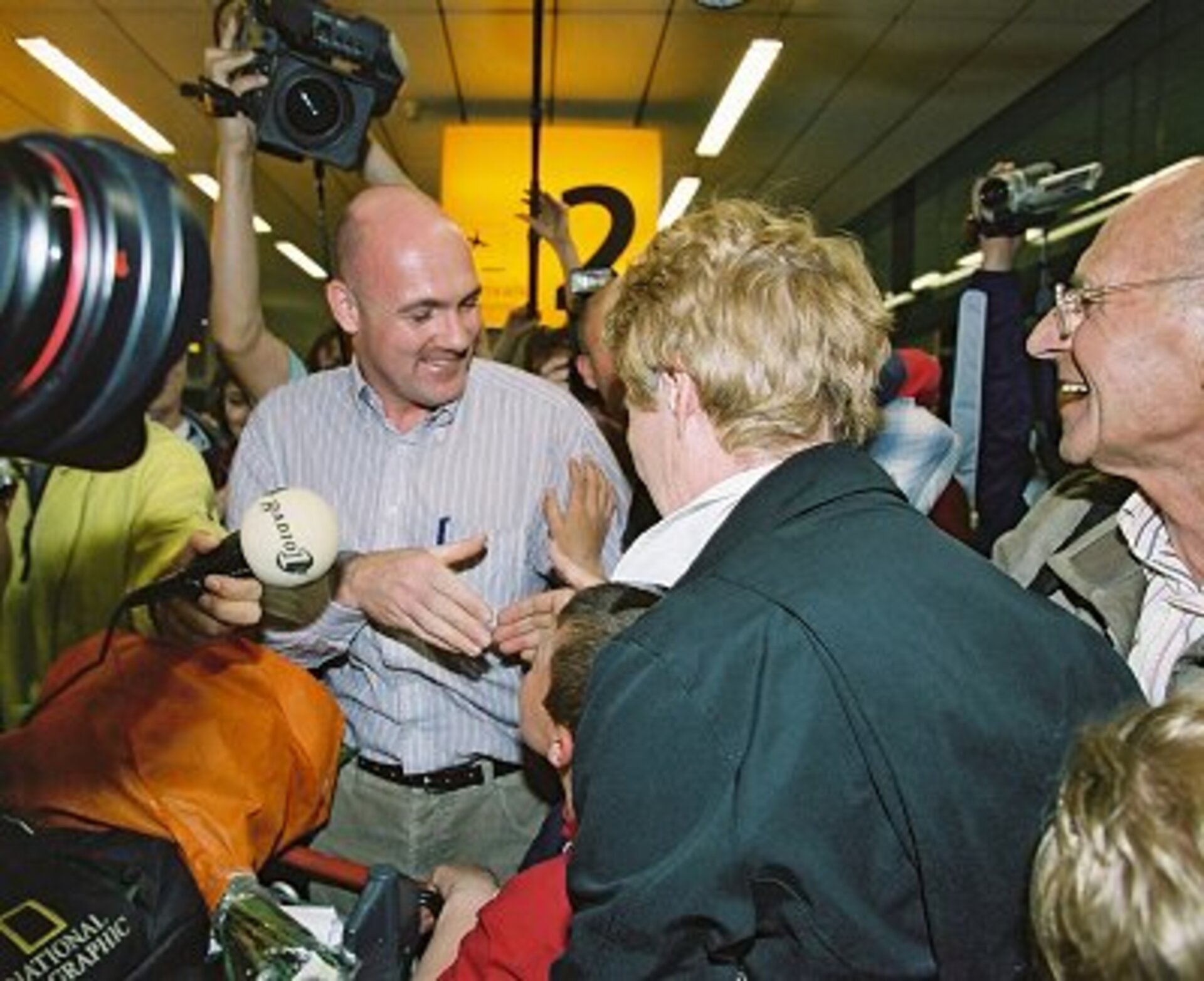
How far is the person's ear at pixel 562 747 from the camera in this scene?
1.44m

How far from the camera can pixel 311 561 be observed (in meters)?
1.36

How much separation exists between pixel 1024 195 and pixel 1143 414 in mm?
895

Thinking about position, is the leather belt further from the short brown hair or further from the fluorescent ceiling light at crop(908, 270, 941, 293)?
the fluorescent ceiling light at crop(908, 270, 941, 293)

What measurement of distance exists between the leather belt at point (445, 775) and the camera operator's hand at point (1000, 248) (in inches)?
45.1

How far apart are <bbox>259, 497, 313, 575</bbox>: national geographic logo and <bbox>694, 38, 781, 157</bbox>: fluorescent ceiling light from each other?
4956 mm

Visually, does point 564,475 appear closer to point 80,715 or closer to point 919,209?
point 80,715

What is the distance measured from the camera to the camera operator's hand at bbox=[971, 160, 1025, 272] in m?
2.13

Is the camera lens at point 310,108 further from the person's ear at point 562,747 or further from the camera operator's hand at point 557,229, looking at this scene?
the camera operator's hand at point 557,229

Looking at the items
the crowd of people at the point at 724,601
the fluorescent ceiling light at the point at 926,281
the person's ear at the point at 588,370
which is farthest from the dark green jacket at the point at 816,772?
the fluorescent ceiling light at the point at 926,281

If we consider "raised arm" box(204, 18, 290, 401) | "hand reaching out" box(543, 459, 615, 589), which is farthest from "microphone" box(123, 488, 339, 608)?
"raised arm" box(204, 18, 290, 401)

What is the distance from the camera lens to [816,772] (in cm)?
97

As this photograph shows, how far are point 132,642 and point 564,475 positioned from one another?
0.69m

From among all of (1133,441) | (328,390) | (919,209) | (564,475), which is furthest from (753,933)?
(919,209)

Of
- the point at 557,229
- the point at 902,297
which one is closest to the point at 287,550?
the point at 557,229
